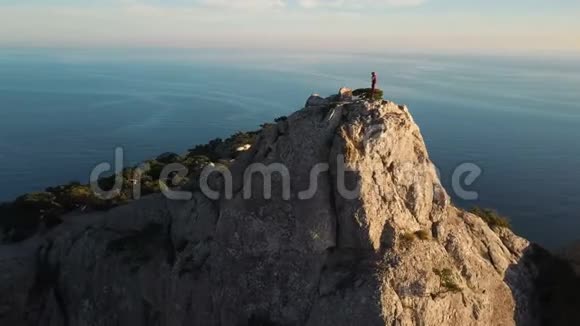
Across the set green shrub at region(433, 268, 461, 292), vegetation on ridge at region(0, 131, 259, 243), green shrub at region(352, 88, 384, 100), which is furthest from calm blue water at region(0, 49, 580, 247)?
vegetation on ridge at region(0, 131, 259, 243)

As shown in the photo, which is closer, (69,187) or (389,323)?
(389,323)

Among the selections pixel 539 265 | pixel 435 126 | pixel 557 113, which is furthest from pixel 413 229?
pixel 557 113

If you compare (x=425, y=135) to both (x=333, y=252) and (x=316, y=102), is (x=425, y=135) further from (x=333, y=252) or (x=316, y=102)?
(x=333, y=252)

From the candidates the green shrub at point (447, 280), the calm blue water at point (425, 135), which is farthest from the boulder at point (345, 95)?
the calm blue water at point (425, 135)

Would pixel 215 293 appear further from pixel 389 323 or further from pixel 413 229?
pixel 413 229

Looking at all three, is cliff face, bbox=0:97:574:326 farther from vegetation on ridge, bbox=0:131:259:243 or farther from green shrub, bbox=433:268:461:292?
vegetation on ridge, bbox=0:131:259:243
